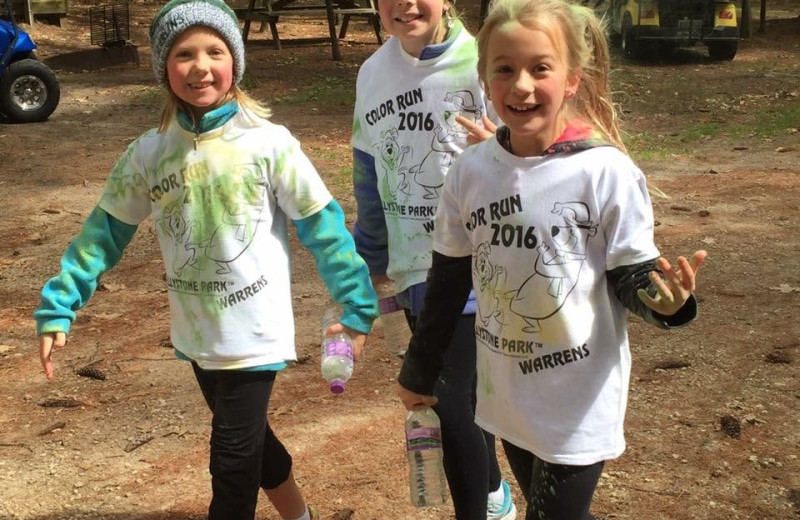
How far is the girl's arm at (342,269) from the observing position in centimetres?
315

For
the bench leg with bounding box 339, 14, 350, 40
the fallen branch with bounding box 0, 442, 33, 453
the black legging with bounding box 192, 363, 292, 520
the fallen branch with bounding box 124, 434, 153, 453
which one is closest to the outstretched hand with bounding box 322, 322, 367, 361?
the black legging with bounding box 192, 363, 292, 520

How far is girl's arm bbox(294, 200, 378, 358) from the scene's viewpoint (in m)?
3.15

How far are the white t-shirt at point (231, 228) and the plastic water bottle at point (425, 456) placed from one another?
44 centimetres

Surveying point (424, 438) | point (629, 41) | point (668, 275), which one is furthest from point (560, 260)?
point (629, 41)

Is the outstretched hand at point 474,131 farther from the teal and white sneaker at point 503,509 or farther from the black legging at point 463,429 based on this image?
the teal and white sneaker at point 503,509

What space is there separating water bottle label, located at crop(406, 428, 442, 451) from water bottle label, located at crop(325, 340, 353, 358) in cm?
29

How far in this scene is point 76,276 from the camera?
326cm

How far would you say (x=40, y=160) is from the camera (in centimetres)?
1070

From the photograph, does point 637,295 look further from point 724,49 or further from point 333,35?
point 333,35

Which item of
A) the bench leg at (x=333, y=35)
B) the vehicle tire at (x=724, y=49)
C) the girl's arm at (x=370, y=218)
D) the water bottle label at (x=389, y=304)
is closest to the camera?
the girl's arm at (x=370, y=218)

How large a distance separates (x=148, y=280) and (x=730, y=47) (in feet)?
40.2

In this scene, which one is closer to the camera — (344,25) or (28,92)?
(28,92)

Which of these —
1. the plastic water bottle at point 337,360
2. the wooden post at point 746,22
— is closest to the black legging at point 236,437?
the plastic water bottle at point 337,360

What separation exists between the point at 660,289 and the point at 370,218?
148 cm
